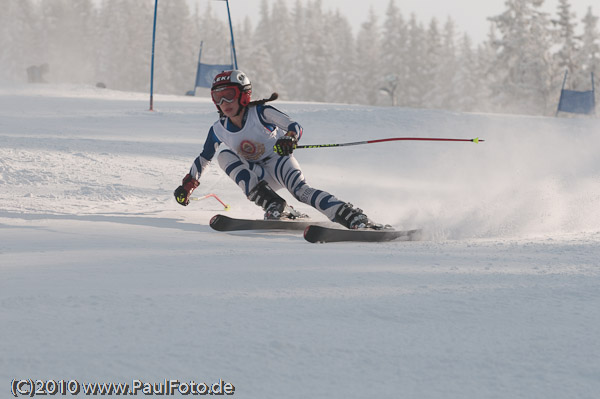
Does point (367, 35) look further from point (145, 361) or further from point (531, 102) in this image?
point (145, 361)

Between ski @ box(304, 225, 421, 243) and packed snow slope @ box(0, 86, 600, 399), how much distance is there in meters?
0.21

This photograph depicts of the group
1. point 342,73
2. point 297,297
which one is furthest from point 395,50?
point 297,297

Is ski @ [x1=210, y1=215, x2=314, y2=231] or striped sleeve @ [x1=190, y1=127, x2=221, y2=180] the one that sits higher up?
striped sleeve @ [x1=190, y1=127, x2=221, y2=180]

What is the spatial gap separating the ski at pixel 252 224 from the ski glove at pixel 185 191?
689 mm

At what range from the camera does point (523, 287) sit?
8.89ft

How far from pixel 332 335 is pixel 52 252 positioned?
1.94 meters

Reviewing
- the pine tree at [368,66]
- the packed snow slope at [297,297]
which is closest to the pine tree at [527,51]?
the pine tree at [368,66]

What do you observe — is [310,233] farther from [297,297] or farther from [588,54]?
[588,54]

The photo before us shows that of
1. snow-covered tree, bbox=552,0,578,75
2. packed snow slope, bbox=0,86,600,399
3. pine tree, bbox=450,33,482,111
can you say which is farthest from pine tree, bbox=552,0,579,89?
packed snow slope, bbox=0,86,600,399

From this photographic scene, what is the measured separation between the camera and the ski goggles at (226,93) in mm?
5141

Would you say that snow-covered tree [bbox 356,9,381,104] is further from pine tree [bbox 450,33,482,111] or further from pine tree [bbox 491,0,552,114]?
pine tree [bbox 491,0,552,114]

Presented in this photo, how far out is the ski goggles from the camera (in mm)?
5141

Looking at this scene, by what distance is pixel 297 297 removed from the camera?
8.30ft

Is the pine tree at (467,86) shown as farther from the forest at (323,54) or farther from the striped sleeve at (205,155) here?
the striped sleeve at (205,155)
